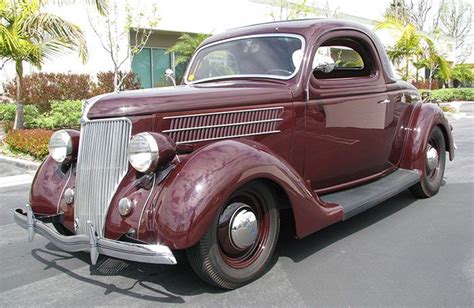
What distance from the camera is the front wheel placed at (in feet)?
9.97

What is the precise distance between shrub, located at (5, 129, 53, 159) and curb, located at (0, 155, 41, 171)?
26 centimetres

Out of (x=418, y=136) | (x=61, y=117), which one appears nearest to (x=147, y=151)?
(x=418, y=136)

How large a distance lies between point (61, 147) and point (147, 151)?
1.03 meters

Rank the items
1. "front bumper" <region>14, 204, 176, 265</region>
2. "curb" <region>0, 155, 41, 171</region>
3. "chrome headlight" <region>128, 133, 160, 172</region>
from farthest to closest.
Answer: "curb" <region>0, 155, 41, 171</region> < "chrome headlight" <region>128, 133, 160, 172</region> < "front bumper" <region>14, 204, 176, 265</region>

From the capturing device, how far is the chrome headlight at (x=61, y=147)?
3.64 m

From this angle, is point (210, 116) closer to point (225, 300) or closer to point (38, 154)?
point (225, 300)

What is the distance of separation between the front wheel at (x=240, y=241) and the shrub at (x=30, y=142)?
6.06 metres

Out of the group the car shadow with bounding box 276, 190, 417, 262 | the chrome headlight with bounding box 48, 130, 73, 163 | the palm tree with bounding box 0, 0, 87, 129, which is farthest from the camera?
the palm tree with bounding box 0, 0, 87, 129

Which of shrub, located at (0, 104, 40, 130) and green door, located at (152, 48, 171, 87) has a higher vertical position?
green door, located at (152, 48, 171, 87)

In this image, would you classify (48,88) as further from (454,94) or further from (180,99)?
(454,94)

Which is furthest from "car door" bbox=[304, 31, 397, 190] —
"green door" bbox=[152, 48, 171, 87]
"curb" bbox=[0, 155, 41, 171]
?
"green door" bbox=[152, 48, 171, 87]

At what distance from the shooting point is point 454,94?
27.0m

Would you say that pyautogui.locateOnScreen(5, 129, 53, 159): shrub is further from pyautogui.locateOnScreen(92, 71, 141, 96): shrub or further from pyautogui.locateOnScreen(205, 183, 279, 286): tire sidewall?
pyautogui.locateOnScreen(205, 183, 279, 286): tire sidewall

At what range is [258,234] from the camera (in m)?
3.40
